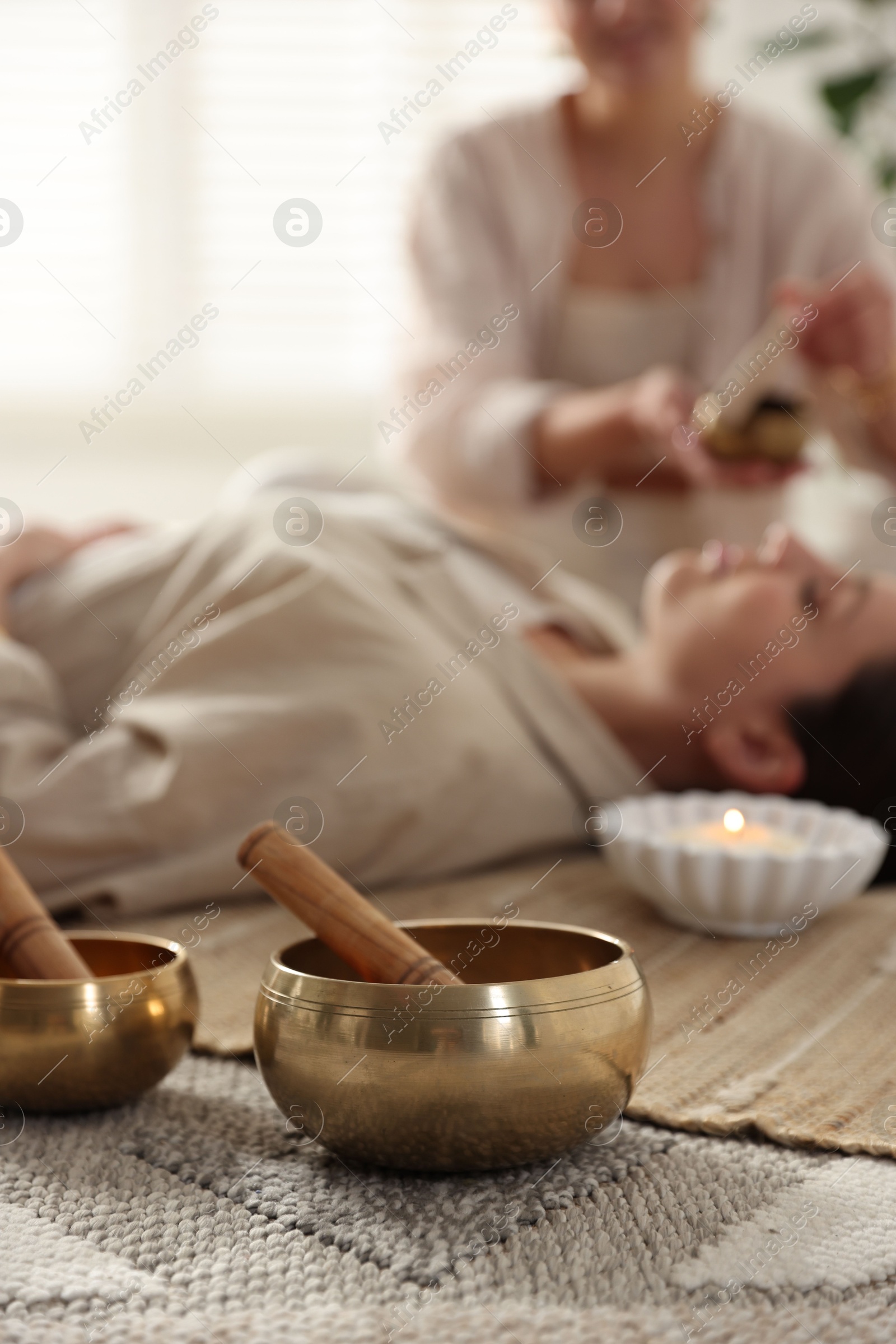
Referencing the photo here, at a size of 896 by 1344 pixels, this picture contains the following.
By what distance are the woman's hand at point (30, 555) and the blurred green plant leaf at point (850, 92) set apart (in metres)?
2.11

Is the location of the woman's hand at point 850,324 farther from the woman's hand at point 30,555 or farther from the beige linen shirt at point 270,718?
the woman's hand at point 30,555

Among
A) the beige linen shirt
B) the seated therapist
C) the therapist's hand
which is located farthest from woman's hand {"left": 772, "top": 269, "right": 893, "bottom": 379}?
the beige linen shirt

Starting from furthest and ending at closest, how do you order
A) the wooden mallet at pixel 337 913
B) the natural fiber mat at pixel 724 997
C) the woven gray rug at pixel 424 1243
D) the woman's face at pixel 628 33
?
the woman's face at pixel 628 33 → the natural fiber mat at pixel 724 997 → the wooden mallet at pixel 337 913 → the woven gray rug at pixel 424 1243

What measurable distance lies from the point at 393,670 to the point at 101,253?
2608 mm

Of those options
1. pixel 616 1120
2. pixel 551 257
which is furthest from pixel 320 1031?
pixel 551 257

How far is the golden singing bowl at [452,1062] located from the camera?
2.02 feet

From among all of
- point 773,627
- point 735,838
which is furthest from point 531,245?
point 735,838

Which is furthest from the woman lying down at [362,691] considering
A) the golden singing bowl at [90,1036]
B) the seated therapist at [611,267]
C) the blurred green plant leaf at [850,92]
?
the blurred green plant leaf at [850,92]

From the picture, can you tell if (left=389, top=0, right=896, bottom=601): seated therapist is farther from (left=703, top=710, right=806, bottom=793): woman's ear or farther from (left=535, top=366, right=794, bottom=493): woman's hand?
(left=703, top=710, right=806, bottom=793): woman's ear

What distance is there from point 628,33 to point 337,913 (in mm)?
1799

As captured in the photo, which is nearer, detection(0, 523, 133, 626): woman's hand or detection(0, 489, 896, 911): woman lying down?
detection(0, 489, 896, 911): woman lying down

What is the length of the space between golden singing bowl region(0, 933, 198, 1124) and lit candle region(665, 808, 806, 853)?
1.93 ft

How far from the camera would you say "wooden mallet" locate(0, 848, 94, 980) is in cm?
75

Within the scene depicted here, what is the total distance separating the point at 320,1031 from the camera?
0.63 metres
